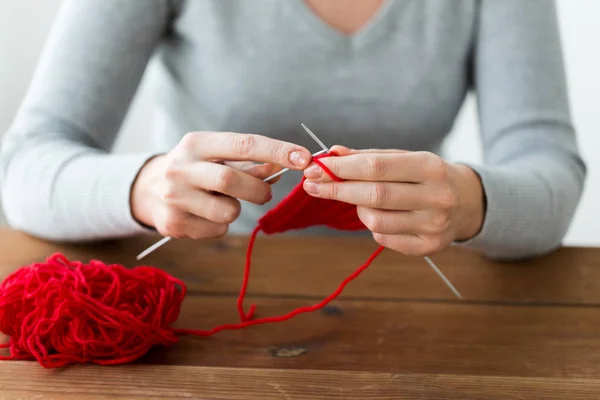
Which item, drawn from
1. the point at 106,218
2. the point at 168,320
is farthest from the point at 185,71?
the point at 168,320

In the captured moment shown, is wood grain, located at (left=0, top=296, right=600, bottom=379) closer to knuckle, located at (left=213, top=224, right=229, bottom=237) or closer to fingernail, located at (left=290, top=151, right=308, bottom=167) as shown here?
knuckle, located at (left=213, top=224, right=229, bottom=237)

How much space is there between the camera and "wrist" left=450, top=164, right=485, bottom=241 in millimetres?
728

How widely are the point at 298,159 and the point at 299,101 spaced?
375 millimetres

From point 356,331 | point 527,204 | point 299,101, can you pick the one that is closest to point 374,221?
point 356,331

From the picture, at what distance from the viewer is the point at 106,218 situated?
2.61 ft

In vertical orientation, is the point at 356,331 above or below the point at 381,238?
below

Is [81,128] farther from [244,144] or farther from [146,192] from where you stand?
[244,144]

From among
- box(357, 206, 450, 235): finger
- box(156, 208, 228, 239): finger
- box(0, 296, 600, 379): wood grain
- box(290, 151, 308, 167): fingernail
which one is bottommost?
box(0, 296, 600, 379): wood grain

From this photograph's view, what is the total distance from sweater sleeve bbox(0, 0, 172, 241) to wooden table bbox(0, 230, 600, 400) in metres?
0.06

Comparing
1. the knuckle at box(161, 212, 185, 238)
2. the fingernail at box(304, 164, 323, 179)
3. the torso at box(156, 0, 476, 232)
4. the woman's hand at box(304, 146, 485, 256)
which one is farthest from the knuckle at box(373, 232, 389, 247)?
the torso at box(156, 0, 476, 232)

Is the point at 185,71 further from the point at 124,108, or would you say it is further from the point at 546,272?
the point at 546,272

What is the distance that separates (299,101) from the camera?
3.25ft

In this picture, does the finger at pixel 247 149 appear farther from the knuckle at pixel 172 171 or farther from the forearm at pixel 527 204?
the forearm at pixel 527 204

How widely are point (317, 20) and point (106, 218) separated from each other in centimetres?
45
